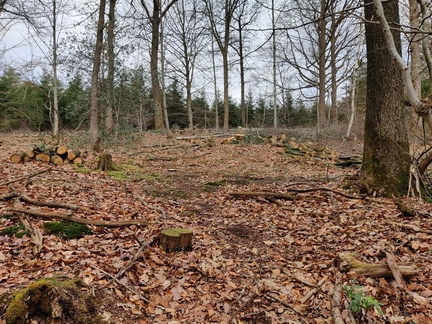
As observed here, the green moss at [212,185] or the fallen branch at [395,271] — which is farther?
the green moss at [212,185]

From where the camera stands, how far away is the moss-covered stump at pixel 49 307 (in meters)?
1.97

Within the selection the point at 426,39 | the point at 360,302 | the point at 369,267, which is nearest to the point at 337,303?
the point at 360,302

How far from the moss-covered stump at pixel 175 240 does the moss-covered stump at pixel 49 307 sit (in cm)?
137

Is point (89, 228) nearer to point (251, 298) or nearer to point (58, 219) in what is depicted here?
point (58, 219)

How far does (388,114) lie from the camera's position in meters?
5.21

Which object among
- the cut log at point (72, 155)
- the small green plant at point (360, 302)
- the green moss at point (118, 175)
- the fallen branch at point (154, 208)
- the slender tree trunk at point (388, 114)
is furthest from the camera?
the cut log at point (72, 155)

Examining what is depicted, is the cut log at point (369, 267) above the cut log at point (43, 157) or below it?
below

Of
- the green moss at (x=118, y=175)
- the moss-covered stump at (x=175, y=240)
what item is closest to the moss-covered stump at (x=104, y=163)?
the green moss at (x=118, y=175)

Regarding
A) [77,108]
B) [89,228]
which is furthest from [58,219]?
[77,108]

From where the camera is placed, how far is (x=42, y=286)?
210cm

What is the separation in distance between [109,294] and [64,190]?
3632mm

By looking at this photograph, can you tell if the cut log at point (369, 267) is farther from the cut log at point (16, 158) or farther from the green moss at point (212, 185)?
the cut log at point (16, 158)

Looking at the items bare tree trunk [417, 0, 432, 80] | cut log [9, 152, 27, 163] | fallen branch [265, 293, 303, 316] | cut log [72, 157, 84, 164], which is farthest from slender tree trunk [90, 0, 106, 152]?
bare tree trunk [417, 0, 432, 80]

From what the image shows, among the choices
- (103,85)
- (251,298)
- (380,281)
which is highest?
(103,85)
